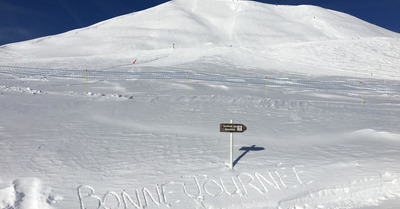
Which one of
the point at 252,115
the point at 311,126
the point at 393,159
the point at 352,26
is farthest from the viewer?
the point at 352,26

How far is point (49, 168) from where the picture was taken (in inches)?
222

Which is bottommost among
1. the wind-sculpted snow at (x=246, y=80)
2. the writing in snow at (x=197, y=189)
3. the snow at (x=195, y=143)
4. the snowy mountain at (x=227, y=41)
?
the writing in snow at (x=197, y=189)

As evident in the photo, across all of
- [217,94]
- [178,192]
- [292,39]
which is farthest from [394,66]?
[178,192]

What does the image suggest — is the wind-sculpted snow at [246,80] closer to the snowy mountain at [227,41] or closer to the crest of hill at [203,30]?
the snowy mountain at [227,41]

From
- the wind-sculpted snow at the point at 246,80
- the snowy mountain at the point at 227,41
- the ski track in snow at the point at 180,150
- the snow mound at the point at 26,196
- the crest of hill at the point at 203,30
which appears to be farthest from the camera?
the crest of hill at the point at 203,30

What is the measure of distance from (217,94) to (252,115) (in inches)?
144

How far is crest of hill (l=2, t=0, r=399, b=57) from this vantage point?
3650 centimetres

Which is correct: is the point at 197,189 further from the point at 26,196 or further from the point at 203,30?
the point at 203,30

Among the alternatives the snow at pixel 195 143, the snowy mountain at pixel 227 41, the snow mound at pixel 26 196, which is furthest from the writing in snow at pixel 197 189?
the snowy mountain at pixel 227 41

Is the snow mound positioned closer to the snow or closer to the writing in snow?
the snow

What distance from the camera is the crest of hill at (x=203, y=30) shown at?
36.5 metres

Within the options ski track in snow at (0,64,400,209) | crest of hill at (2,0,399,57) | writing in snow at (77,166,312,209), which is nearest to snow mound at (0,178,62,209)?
ski track in snow at (0,64,400,209)

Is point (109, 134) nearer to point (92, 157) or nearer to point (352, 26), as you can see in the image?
point (92, 157)

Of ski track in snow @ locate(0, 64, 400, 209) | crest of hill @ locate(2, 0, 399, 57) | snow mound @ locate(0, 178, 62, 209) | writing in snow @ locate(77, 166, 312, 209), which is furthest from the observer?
crest of hill @ locate(2, 0, 399, 57)
